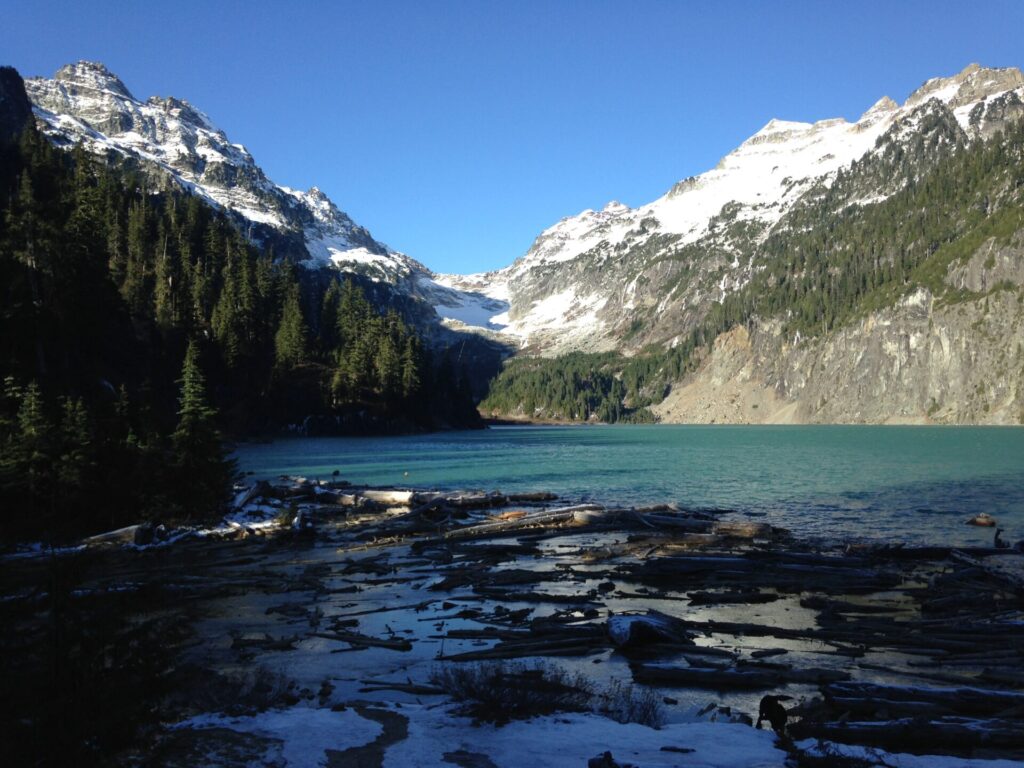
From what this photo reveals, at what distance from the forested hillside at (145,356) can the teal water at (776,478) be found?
17773 millimetres

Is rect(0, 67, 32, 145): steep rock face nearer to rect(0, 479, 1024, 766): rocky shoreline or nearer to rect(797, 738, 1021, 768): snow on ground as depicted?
rect(0, 479, 1024, 766): rocky shoreline

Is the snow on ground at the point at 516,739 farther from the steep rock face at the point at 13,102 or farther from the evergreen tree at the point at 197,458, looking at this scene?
the steep rock face at the point at 13,102

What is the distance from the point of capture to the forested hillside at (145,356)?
2564cm

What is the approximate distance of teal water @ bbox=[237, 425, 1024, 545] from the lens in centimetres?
3027

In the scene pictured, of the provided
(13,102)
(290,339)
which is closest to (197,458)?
(290,339)

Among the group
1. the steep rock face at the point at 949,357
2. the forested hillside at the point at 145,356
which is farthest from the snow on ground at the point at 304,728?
the steep rock face at the point at 949,357

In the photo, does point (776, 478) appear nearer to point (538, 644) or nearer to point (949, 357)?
point (538, 644)

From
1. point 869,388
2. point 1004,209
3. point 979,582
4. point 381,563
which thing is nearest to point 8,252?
point 381,563

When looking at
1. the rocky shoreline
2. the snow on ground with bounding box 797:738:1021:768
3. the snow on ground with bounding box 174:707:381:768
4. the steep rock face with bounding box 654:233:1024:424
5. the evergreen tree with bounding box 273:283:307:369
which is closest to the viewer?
the snow on ground with bounding box 797:738:1021:768

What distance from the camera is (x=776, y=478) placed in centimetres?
4881

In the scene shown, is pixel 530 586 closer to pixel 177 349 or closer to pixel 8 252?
pixel 8 252

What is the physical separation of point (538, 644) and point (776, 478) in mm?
40655

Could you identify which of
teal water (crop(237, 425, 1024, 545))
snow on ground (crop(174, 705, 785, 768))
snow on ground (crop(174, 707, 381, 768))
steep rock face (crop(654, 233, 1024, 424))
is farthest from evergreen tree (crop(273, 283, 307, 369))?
steep rock face (crop(654, 233, 1024, 424))

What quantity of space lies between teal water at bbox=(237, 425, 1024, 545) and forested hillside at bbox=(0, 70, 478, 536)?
1777 cm
